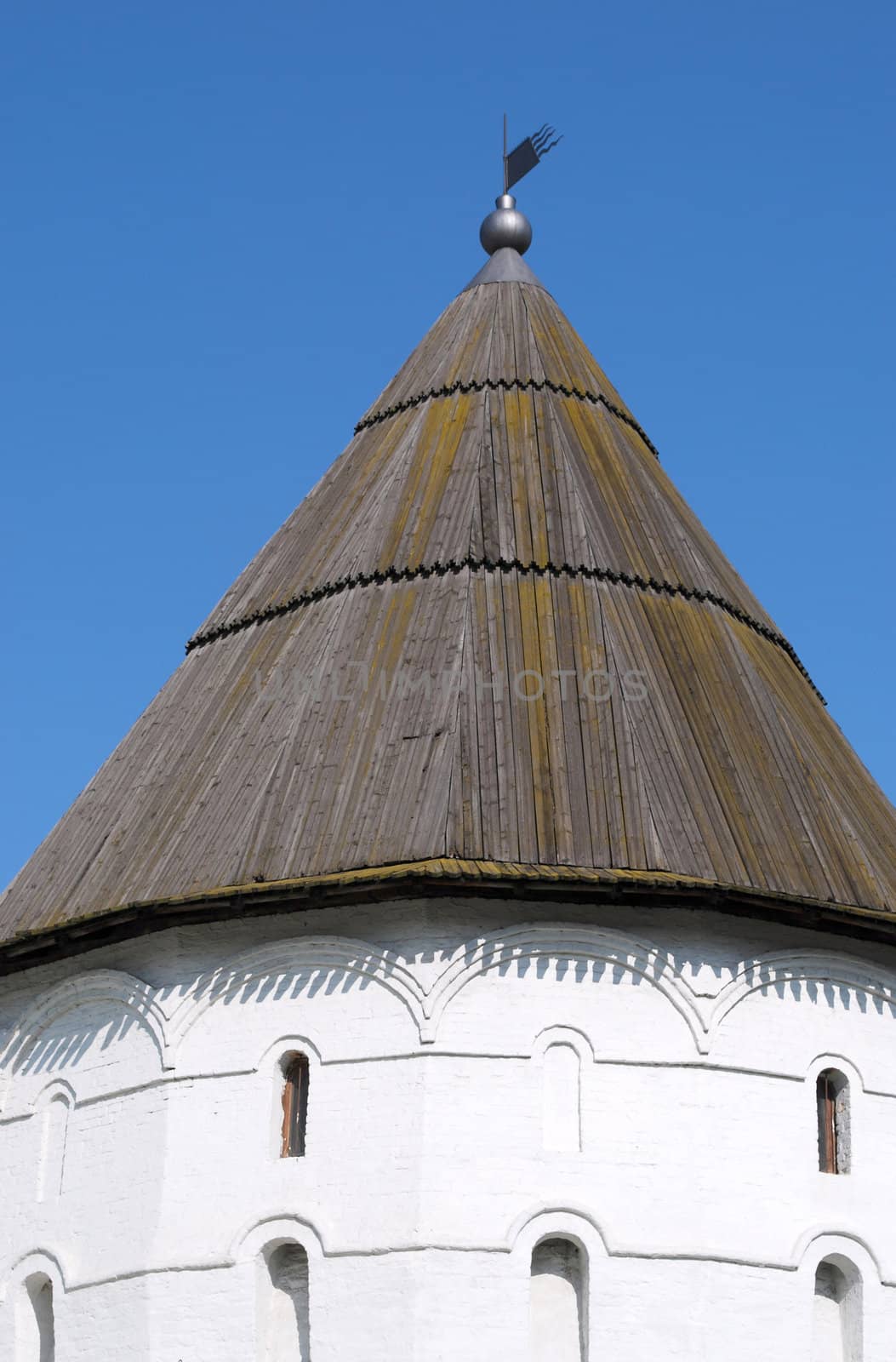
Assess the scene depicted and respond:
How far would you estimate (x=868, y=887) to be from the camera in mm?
15211

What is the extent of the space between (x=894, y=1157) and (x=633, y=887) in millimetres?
2706

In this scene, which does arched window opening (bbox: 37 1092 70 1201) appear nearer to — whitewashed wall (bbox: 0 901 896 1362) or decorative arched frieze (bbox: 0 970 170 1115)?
whitewashed wall (bbox: 0 901 896 1362)

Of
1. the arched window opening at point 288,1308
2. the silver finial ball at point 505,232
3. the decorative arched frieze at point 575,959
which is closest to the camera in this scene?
the arched window opening at point 288,1308

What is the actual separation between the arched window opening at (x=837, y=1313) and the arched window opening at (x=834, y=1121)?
2.17 ft

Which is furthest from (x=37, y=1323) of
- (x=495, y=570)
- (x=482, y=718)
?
(x=495, y=570)

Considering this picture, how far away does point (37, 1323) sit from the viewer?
49.7 feet

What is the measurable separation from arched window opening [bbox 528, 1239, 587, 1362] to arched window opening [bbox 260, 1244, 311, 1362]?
1.43m

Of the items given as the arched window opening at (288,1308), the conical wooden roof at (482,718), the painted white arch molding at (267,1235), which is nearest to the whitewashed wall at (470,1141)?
the painted white arch molding at (267,1235)

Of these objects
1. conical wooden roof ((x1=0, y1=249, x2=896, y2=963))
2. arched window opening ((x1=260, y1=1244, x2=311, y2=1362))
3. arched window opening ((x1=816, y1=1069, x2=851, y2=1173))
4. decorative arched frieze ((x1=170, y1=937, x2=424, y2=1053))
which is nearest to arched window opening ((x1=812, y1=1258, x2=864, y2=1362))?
arched window opening ((x1=816, y1=1069, x2=851, y2=1173))

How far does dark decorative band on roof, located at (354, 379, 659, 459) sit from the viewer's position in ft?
60.2

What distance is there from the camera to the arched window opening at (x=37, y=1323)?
15000 mm

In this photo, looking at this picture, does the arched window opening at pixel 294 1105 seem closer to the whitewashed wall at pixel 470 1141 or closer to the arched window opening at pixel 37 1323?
the whitewashed wall at pixel 470 1141

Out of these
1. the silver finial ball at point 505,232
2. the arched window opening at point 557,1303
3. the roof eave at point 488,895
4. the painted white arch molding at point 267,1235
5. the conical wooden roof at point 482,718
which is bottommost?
the arched window opening at point 557,1303

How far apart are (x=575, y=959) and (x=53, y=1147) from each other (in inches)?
158
